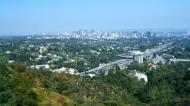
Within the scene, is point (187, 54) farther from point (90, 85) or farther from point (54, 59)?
point (90, 85)

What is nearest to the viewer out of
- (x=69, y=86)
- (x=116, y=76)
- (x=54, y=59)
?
(x=69, y=86)

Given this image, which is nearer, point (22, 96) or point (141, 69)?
point (22, 96)

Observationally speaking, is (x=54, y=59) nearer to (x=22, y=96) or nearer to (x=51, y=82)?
(x=51, y=82)

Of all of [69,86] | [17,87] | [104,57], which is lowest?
[104,57]

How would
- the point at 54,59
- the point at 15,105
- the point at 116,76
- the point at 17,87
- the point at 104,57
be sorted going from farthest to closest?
the point at 104,57 → the point at 54,59 → the point at 116,76 → the point at 17,87 → the point at 15,105

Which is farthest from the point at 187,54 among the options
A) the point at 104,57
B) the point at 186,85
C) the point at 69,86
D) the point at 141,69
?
the point at 69,86

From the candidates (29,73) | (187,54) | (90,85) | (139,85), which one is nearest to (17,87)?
(29,73)

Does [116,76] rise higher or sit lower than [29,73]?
lower
